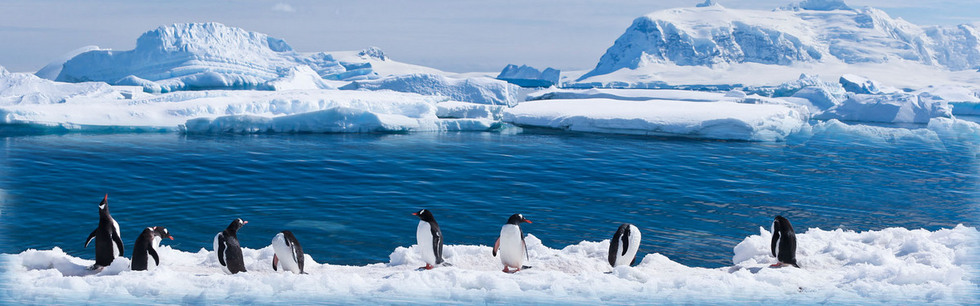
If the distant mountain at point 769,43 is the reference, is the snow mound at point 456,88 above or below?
below

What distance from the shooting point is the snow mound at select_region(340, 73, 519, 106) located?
3544cm

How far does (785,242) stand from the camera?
7258mm

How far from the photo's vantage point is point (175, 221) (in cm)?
981

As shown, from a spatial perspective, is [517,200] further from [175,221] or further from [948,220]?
[948,220]

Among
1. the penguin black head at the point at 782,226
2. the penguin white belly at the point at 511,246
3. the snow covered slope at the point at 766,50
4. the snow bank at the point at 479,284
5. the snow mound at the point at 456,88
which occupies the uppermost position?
the snow covered slope at the point at 766,50

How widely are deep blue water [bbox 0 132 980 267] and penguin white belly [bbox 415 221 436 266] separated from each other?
1232 millimetres

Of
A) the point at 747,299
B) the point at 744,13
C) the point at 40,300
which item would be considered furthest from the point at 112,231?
the point at 744,13

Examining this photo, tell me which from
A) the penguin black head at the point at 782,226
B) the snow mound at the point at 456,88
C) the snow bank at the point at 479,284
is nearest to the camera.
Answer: the snow bank at the point at 479,284

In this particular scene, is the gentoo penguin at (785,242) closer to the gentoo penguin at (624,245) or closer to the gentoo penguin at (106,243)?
the gentoo penguin at (624,245)

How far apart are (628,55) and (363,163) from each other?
96.5 metres

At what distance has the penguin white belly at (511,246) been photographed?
6895 millimetres

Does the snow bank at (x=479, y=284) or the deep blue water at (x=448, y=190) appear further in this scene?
the deep blue water at (x=448, y=190)

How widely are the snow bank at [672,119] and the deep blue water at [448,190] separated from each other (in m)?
2.45

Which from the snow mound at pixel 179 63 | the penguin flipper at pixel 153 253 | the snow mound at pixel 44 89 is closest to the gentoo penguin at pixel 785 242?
the penguin flipper at pixel 153 253
